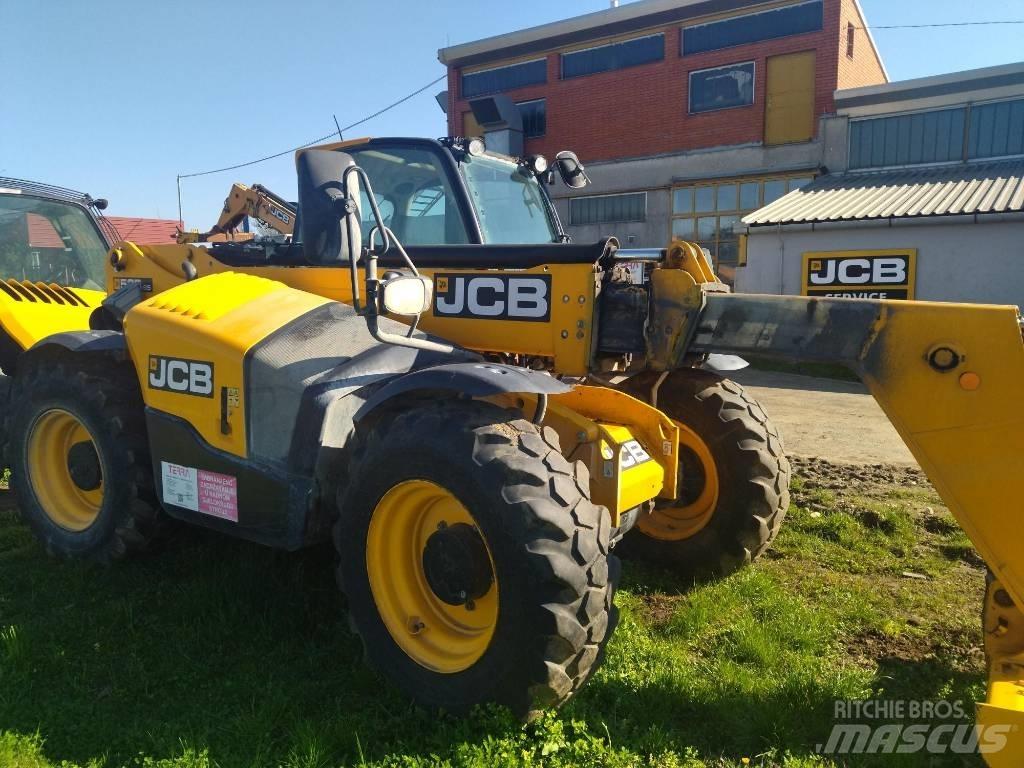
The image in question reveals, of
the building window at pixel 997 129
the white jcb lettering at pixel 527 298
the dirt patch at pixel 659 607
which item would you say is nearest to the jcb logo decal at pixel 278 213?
the white jcb lettering at pixel 527 298

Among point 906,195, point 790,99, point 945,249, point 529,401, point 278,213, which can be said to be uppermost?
point 790,99

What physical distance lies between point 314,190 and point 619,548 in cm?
263

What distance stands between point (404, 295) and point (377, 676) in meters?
1.53

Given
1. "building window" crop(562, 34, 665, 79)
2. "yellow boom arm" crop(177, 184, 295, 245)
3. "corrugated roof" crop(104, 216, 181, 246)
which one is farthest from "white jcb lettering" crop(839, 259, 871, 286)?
"corrugated roof" crop(104, 216, 181, 246)

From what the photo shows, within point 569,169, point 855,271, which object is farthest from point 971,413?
point 855,271

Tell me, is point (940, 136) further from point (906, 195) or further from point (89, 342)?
point (89, 342)

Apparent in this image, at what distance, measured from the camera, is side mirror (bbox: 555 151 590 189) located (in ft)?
16.2

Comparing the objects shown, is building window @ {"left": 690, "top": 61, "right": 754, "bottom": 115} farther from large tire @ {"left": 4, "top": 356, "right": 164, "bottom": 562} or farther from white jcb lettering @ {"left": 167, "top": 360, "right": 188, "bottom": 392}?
white jcb lettering @ {"left": 167, "top": 360, "right": 188, "bottom": 392}

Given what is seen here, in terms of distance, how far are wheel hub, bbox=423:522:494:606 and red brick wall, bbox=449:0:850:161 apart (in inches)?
764

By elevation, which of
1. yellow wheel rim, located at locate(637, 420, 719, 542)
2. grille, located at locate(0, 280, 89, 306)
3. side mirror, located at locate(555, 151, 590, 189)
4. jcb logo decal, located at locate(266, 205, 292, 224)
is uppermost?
side mirror, located at locate(555, 151, 590, 189)

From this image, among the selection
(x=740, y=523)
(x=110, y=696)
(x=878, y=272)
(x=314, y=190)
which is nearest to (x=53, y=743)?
(x=110, y=696)

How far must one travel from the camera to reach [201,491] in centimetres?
360

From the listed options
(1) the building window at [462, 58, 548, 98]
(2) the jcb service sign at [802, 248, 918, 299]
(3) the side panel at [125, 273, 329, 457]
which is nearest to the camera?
(3) the side panel at [125, 273, 329, 457]

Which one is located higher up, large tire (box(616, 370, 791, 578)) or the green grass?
large tire (box(616, 370, 791, 578))
